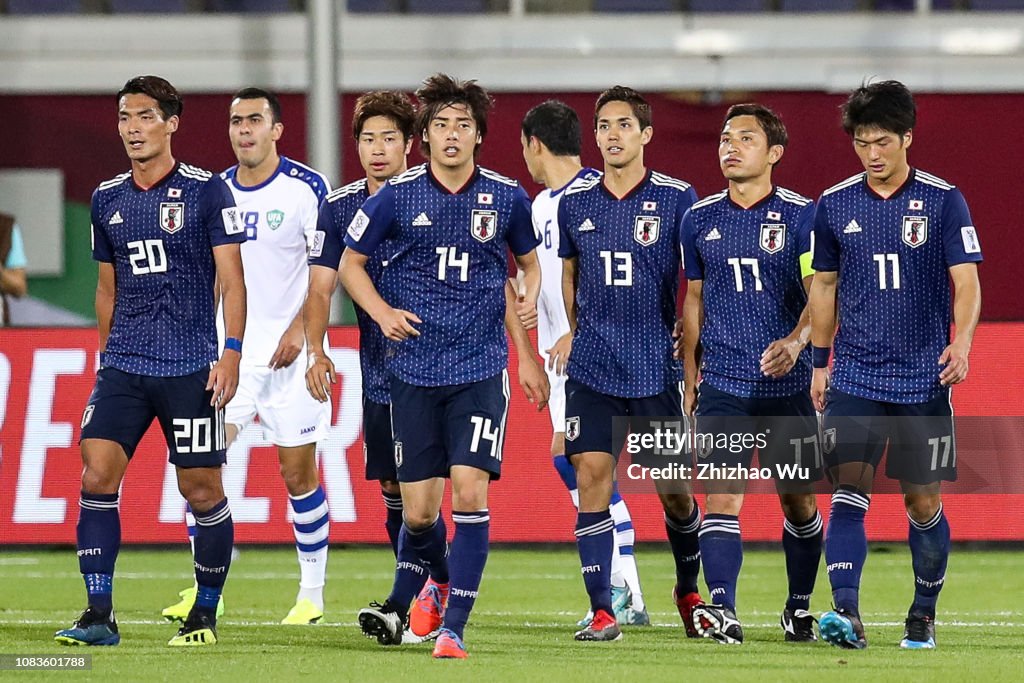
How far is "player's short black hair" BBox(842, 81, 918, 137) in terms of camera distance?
6.16 metres

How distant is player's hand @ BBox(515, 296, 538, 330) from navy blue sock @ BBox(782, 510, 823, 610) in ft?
4.16

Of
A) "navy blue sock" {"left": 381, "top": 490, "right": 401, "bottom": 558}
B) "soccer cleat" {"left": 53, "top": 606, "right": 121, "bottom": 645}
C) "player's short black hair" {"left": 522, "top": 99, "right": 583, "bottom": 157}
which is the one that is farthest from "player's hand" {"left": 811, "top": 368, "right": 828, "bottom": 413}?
"soccer cleat" {"left": 53, "top": 606, "right": 121, "bottom": 645}

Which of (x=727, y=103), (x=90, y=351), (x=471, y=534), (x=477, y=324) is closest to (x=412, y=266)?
(x=477, y=324)

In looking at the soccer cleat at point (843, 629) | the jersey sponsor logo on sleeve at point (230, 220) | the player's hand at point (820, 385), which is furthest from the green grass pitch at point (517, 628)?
the jersey sponsor logo on sleeve at point (230, 220)

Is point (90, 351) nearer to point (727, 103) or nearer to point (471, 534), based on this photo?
point (471, 534)

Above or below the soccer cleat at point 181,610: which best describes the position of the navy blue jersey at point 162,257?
above

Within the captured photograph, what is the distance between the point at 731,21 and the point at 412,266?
1349 centimetres

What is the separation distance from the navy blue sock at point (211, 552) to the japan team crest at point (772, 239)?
2.24 metres

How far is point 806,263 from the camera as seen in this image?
6570mm

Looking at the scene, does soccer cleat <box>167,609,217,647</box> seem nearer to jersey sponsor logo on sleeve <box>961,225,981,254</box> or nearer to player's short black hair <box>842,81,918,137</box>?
player's short black hair <box>842,81,918,137</box>

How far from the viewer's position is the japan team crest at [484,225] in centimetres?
621

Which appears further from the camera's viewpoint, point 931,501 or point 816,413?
Result: point 816,413

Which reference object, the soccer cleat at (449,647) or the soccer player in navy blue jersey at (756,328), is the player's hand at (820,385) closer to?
the soccer player in navy blue jersey at (756,328)

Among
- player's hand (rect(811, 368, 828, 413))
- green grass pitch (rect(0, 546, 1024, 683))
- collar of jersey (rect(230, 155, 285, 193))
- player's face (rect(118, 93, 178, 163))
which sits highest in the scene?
player's face (rect(118, 93, 178, 163))
